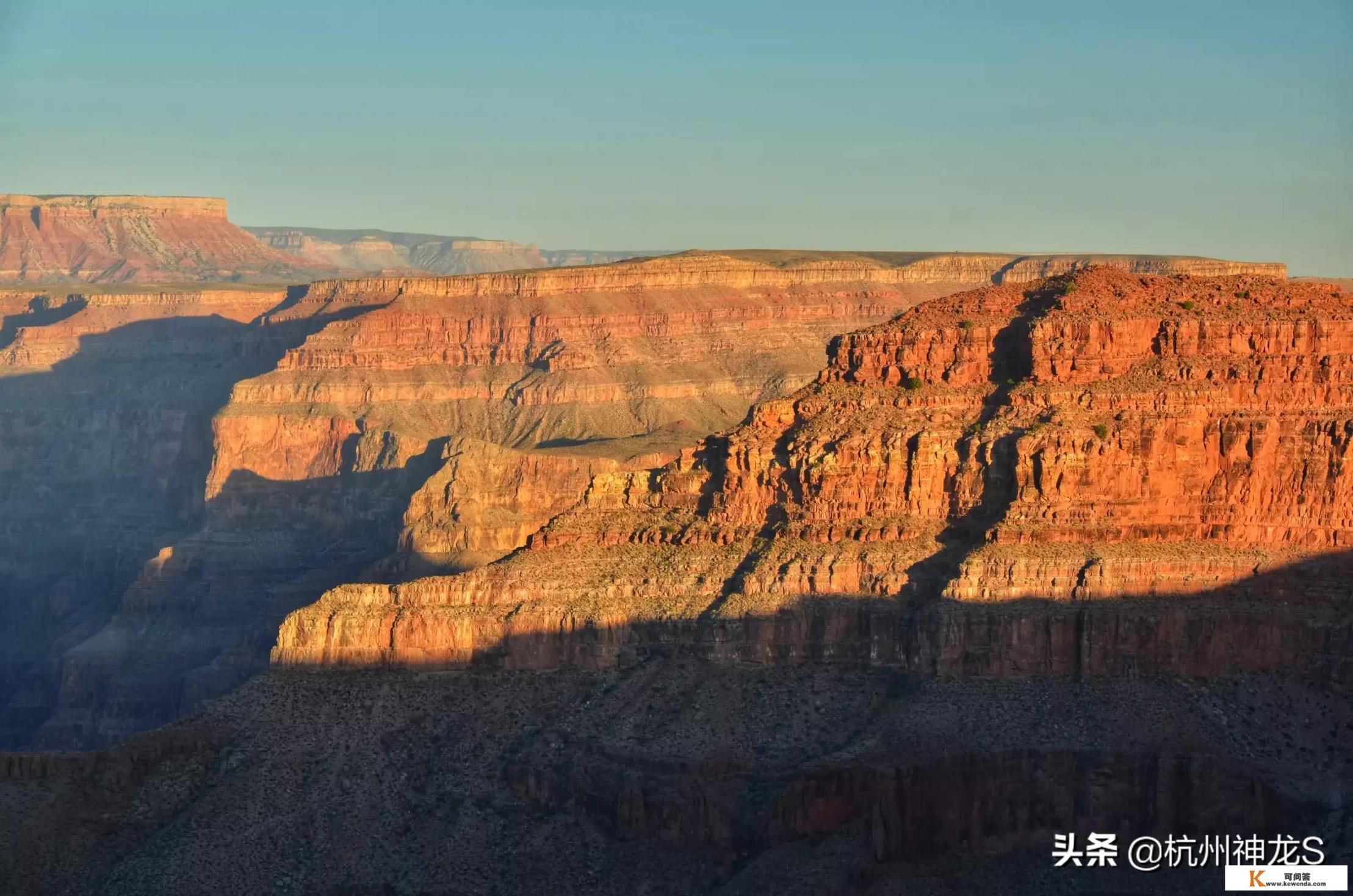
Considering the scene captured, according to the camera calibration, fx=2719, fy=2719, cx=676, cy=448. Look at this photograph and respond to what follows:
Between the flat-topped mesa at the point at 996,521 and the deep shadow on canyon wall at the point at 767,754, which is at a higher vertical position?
the flat-topped mesa at the point at 996,521

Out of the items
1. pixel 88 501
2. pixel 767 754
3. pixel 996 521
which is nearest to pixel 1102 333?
pixel 996 521

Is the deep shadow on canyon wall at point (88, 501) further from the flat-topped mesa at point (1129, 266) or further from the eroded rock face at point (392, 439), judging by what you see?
the flat-topped mesa at point (1129, 266)

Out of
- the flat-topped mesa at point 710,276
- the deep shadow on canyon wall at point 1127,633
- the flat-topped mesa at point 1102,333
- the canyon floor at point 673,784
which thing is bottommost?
the canyon floor at point 673,784

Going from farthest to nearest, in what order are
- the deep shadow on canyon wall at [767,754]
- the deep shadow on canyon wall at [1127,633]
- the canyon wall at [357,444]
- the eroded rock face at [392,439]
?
the canyon wall at [357,444]
the eroded rock face at [392,439]
the deep shadow on canyon wall at [1127,633]
the deep shadow on canyon wall at [767,754]

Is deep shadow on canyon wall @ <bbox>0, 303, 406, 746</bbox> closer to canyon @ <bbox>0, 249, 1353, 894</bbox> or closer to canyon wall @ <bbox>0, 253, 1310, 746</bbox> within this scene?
canyon wall @ <bbox>0, 253, 1310, 746</bbox>

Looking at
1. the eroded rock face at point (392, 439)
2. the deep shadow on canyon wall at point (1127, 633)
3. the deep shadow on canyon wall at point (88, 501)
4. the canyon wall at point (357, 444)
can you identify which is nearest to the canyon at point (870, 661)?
the deep shadow on canyon wall at point (1127, 633)

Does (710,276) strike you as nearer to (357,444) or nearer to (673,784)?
(357,444)
